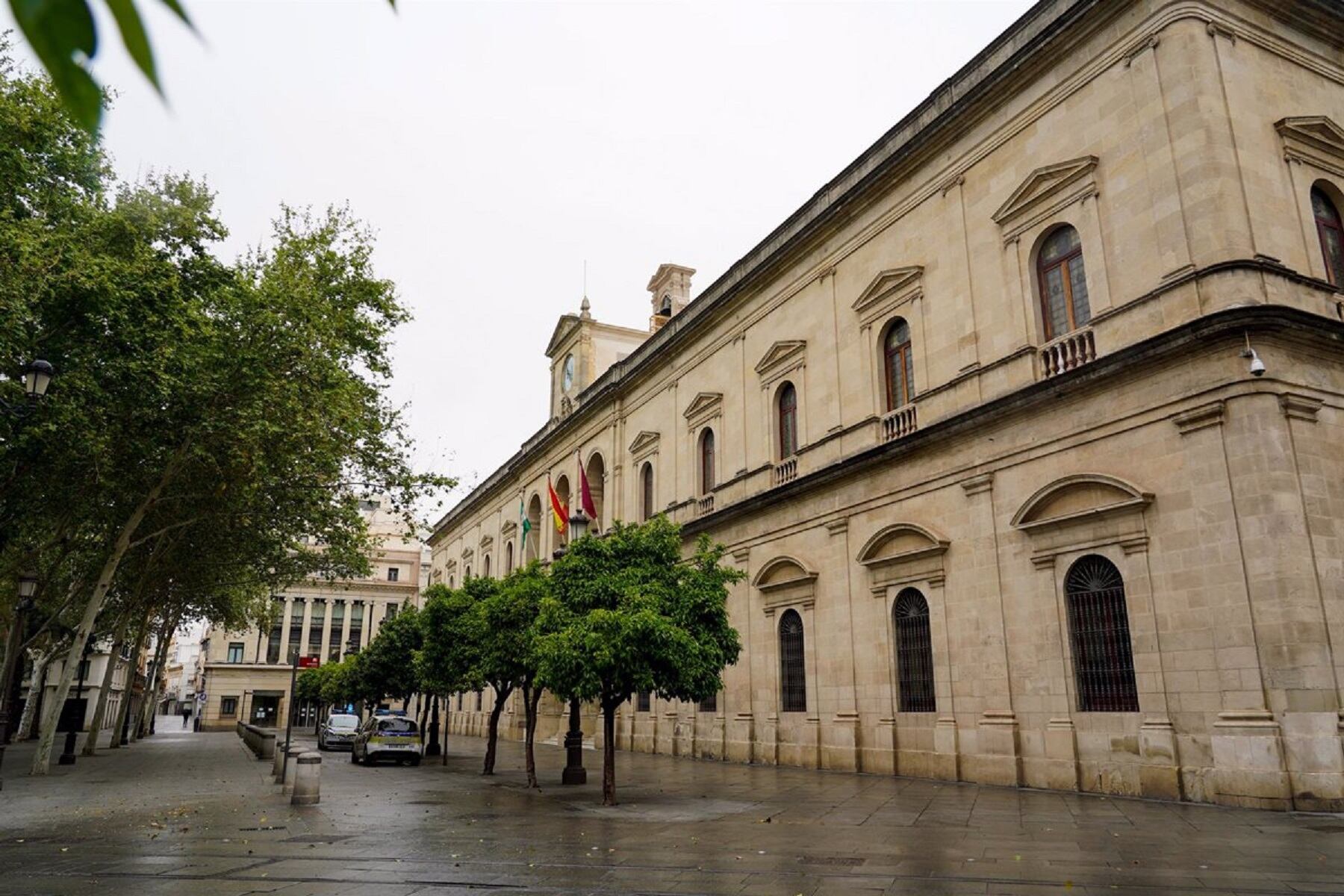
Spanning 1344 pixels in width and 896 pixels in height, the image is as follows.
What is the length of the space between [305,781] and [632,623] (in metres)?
6.08

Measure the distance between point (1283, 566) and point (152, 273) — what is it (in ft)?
69.6

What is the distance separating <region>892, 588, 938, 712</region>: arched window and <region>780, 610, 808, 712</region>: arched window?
331 cm

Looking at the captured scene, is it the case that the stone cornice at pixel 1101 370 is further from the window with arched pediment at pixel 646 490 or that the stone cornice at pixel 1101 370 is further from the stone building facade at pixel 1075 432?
the window with arched pediment at pixel 646 490

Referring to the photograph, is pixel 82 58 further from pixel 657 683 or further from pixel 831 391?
pixel 831 391

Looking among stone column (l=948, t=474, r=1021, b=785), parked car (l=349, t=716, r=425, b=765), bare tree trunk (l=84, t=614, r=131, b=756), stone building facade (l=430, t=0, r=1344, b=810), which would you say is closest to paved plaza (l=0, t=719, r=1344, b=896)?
stone column (l=948, t=474, r=1021, b=785)

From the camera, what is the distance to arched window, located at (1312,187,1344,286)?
15133 millimetres

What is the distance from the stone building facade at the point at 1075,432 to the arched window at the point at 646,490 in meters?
7.89

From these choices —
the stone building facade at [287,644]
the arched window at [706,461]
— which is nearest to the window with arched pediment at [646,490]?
the arched window at [706,461]

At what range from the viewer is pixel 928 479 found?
18438 millimetres

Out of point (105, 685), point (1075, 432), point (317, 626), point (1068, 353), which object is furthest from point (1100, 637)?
point (317, 626)

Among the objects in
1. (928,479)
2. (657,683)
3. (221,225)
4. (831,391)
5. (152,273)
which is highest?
(221,225)

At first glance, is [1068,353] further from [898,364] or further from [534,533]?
[534,533]

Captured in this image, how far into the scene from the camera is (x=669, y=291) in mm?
A: 38094

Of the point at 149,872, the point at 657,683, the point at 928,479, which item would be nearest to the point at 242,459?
the point at 657,683
